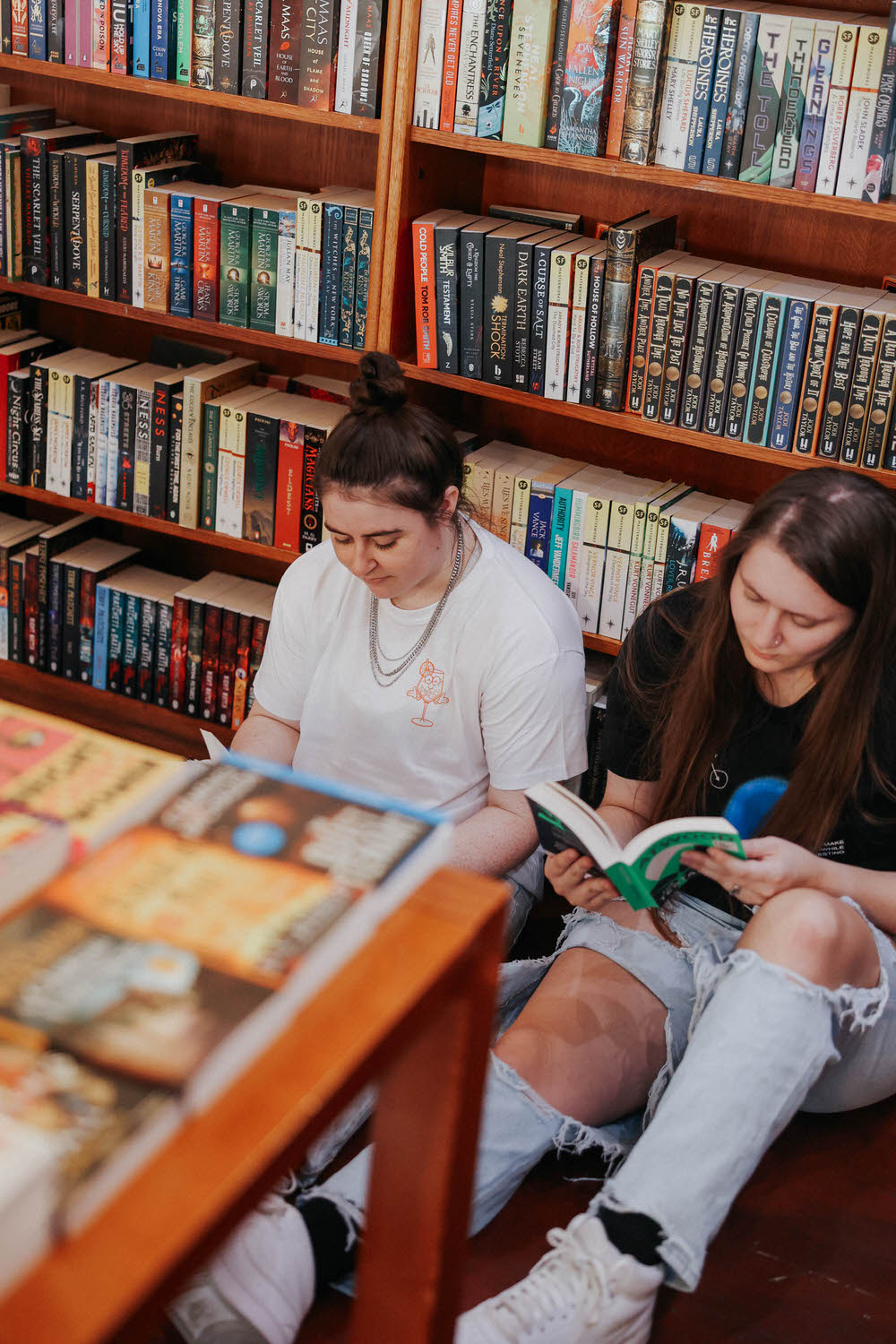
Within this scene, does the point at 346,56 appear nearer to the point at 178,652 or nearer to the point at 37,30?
the point at 37,30

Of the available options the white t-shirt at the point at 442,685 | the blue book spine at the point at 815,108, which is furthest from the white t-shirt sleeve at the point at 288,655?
the blue book spine at the point at 815,108

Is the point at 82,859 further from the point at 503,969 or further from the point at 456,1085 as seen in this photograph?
the point at 503,969

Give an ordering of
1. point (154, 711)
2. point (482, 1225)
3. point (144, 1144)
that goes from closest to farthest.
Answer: point (144, 1144) < point (482, 1225) < point (154, 711)

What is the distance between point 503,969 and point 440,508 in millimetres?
580

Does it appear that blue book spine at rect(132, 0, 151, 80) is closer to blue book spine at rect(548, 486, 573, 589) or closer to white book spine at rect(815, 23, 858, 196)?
blue book spine at rect(548, 486, 573, 589)

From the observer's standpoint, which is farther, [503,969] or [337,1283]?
[503,969]

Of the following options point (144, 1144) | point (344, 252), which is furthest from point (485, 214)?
point (144, 1144)

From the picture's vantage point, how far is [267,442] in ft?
7.53

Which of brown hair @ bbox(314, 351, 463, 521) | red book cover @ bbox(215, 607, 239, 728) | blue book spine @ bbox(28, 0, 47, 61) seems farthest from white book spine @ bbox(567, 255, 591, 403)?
blue book spine @ bbox(28, 0, 47, 61)

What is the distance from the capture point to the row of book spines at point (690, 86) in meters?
1.75

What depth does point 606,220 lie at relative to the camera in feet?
7.15

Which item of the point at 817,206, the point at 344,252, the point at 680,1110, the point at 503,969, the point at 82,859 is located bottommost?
the point at 503,969

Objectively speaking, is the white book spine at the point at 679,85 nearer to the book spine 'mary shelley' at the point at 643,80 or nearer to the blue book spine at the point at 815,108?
the book spine 'mary shelley' at the point at 643,80

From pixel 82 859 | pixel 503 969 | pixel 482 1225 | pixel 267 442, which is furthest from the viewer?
pixel 267 442
